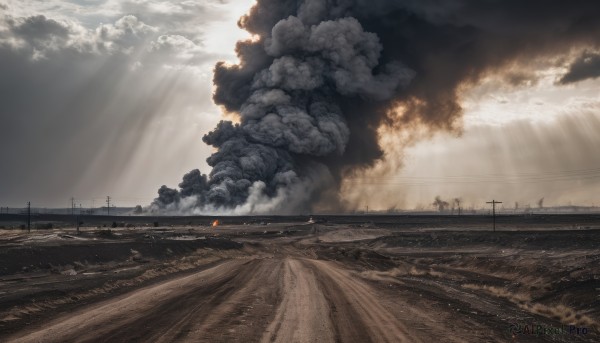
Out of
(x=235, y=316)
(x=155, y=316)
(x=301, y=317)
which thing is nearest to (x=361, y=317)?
(x=301, y=317)

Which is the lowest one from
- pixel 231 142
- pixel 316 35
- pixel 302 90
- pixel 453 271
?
pixel 453 271

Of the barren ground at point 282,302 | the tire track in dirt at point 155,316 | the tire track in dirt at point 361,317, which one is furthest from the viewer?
the barren ground at point 282,302

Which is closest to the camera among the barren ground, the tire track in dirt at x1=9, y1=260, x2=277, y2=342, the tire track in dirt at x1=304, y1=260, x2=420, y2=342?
the tire track in dirt at x1=9, y1=260, x2=277, y2=342

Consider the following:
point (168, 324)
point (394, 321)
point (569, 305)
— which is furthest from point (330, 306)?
point (569, 305)

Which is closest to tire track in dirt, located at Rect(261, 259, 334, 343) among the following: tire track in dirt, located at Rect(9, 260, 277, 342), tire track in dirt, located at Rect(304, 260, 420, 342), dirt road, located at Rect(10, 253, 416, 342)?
dirt road, located at Rect(10, 253, 416, 342)

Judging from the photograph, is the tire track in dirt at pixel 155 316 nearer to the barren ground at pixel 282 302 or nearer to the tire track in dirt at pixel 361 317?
the barren ground at pixel 282 302

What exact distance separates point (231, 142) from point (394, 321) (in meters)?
108

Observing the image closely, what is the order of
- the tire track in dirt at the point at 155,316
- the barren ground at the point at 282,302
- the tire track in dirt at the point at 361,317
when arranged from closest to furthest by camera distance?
the tire track in dirt at the point at 155,316, the tire track in dirt at the point at 361,317, the barren ground at the point at 282,302

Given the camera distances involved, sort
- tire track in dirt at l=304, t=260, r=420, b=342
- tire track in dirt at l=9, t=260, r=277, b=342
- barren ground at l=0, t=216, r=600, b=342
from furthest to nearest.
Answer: barren ground at l=0, t=216, r=600, b=342 → tire track in dirt at l=304, t=260, r=420, b=342 → tire track in dirt at l=9, t=260, r=277, b=342

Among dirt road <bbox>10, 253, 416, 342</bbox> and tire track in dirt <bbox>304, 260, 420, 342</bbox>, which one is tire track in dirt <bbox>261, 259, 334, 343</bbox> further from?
tire track in dirt <bbox>304, 260, 420, 342</bbox>

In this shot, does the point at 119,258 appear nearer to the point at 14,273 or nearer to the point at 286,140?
the point at 14,273

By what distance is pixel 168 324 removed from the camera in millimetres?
16188

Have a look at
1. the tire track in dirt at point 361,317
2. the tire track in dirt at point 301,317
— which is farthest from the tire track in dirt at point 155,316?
the tire track in dirt at point 361,317

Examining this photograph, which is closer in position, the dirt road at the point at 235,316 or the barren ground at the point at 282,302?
the dirt road at the point at 235,316
